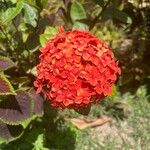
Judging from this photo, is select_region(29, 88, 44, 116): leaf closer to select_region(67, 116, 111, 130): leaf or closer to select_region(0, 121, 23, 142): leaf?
select_region(0, 121, 23, 142): leaf

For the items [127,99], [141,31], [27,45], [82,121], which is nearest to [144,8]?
[141,31]

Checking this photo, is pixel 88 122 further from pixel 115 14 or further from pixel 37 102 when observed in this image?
pixel 115 14

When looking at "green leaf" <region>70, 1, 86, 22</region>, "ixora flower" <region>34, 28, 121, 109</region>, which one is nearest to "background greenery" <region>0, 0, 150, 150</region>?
"green leaf" <region>70, 1, 86, 22</region>

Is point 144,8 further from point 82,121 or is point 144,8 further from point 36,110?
point 36,110

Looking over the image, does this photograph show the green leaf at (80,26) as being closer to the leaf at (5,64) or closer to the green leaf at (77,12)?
the green leaf at (77,12)

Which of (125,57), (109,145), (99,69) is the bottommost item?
(109,145)

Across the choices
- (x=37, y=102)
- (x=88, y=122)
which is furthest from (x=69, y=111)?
(x=37, y=102)

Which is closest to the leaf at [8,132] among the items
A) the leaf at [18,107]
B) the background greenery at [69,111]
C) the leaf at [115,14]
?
the background greenery at [69,111]
